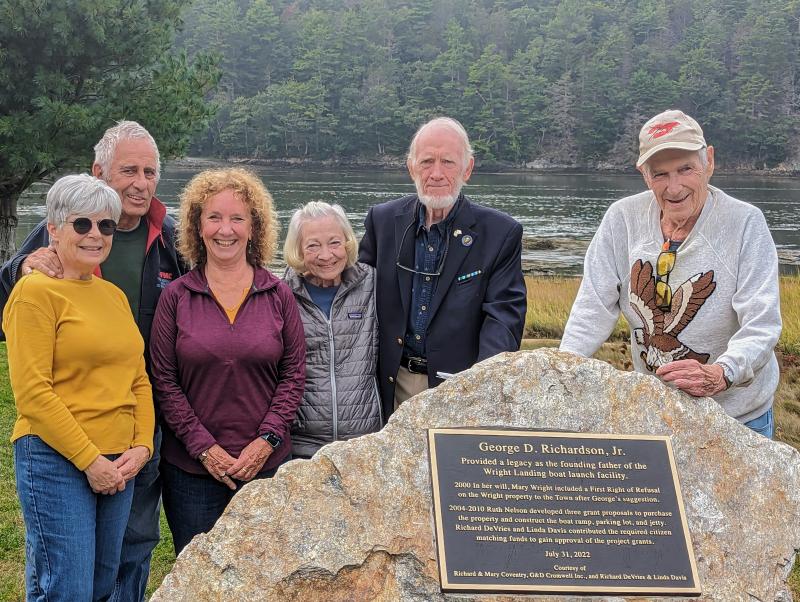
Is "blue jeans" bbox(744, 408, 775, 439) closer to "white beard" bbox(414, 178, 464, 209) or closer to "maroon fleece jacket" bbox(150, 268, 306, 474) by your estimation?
"white beard" bbox(414, 178, 464, 209)

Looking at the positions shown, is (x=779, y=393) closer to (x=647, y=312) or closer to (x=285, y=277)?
(x=647, y=312)

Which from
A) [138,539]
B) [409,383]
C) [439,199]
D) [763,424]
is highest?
[439,199]

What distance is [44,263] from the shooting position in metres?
3.25

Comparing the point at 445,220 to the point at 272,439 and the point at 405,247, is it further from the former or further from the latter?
the point at 272,439

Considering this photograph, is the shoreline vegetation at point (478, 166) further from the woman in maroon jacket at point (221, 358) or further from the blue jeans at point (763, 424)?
the woman in maroon jacket at point (221, 358)

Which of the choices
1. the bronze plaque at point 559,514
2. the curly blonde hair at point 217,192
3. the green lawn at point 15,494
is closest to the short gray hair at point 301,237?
the curly blonde hair at point 217,192

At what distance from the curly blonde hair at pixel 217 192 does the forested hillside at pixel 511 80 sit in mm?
67206

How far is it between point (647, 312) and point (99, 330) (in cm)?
234

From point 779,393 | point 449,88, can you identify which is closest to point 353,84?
point 449,88

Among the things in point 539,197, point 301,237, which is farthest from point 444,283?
point 539,197

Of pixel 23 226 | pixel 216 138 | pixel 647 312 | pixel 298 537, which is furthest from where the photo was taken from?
pixel 216 138

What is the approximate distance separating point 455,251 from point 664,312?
100 cm

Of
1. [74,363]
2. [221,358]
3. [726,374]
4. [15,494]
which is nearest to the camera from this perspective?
[74,363]

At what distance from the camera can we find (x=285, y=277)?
404 centimetres
